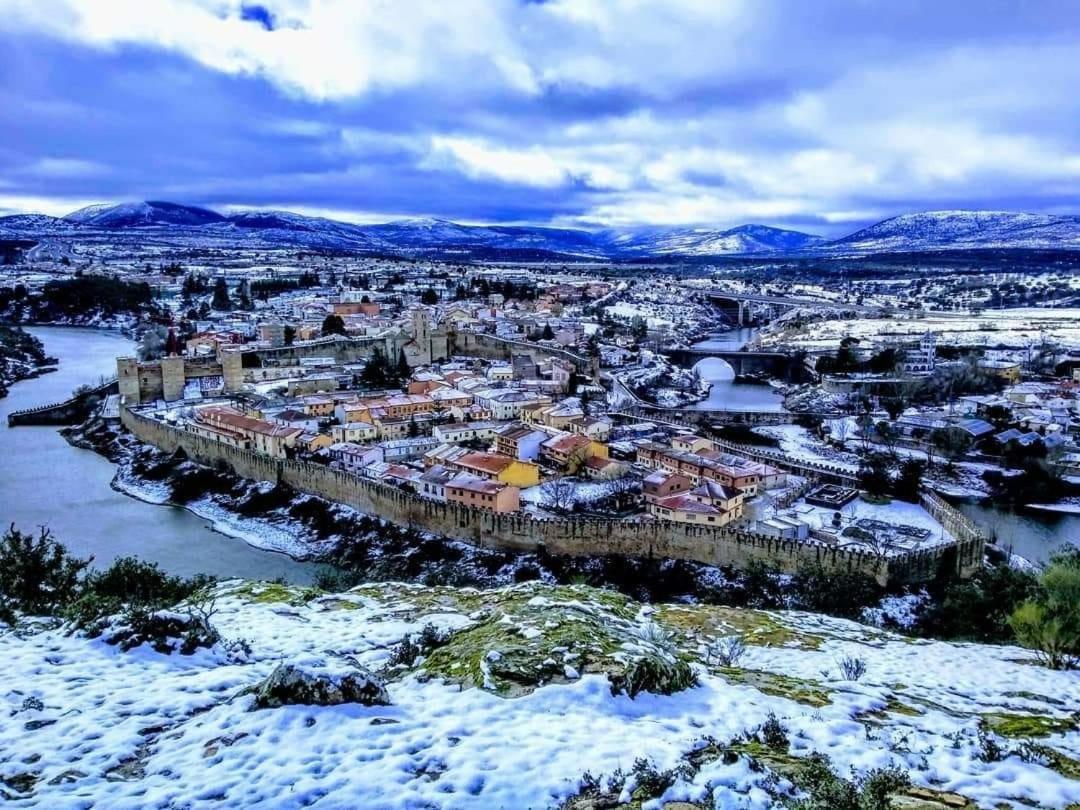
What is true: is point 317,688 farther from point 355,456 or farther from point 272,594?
point 355,456

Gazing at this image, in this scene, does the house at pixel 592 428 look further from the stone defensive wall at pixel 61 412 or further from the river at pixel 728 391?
the stone defensive wall at pixel 61 412

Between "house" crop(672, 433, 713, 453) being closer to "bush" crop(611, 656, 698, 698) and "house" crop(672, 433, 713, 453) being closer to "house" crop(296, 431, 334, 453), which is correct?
"house" crop(296, 431, 334, 453)

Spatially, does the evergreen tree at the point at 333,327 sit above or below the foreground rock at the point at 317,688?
below

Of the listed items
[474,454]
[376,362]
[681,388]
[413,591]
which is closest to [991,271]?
[681,388]

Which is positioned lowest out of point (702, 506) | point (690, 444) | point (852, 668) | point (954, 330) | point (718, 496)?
point (702, 506)

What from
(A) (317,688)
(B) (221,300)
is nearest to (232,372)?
(A) (317,688)

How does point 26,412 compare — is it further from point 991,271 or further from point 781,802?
point 991,271

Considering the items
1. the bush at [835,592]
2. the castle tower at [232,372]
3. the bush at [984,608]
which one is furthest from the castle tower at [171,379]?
the bush at [984,608]
